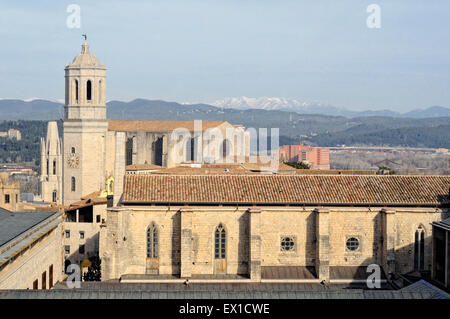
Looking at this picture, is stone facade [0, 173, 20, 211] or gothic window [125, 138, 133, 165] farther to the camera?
gothic window [125, 138, 133, 165]

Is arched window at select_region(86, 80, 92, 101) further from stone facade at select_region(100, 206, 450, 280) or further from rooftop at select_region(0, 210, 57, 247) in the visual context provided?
rooftop at select_region(0, 210, 57, 247)

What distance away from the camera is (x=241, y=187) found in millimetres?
42375

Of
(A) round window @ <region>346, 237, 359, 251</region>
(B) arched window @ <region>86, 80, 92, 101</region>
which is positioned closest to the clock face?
(B) arched window @ <region>86, 80, 92, 101</region>

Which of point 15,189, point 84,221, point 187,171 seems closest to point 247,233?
point 15,189

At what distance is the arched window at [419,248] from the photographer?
40844mm

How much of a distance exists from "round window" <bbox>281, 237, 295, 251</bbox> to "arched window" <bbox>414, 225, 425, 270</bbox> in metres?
6.13

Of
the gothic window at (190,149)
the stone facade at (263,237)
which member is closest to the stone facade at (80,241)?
the stone facade at (263,237)

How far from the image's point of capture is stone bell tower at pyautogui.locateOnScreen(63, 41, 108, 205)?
83.1 meters

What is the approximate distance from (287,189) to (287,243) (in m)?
2.89

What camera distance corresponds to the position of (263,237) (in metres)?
41.0

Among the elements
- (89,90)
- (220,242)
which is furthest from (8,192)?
(89,90)
